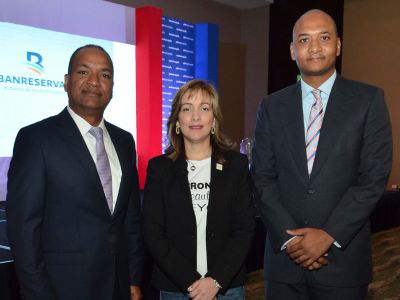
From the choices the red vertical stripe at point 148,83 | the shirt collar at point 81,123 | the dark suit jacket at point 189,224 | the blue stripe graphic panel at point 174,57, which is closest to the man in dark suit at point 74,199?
the shirt collar at point 81,123

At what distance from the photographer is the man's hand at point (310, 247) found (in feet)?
4.94

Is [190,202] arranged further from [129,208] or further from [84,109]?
[84,109]

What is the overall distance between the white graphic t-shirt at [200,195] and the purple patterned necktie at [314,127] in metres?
0.40

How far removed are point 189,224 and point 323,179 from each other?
0.53 metres

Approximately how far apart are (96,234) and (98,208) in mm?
91

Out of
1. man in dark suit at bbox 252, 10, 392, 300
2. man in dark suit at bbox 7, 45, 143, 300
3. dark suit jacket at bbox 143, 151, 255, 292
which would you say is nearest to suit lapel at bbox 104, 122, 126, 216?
man in dark suit at bbox 7, 45, 143, 300

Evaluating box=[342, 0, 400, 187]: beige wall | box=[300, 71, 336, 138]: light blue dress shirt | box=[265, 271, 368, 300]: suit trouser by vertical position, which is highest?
box=[342, 0, 400, 187]: beige wall

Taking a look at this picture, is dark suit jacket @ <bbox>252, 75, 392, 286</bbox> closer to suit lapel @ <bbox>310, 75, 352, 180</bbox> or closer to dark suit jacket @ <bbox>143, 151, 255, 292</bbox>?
suit lapel @ <bbox>310, 75, 352, 180</bbox>

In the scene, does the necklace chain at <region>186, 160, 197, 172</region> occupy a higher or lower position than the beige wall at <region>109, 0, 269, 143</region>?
lower

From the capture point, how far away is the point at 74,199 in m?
1.40

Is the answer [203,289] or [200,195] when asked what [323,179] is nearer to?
[200,195]

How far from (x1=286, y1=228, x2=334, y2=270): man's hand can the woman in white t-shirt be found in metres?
0.18

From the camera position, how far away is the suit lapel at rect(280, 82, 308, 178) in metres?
1.59

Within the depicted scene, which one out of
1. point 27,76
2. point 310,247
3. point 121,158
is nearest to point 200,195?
point 121,158
